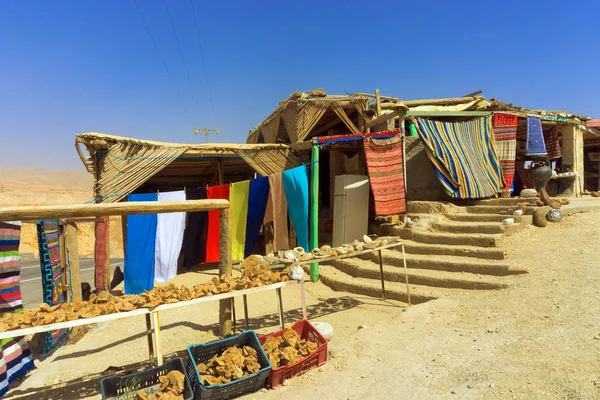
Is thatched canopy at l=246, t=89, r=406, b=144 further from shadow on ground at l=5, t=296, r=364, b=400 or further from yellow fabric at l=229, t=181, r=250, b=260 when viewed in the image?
shadow on ground at l=5, t=296, r=364, b=400

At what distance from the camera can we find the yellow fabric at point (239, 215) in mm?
6641

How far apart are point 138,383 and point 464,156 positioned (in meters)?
6.57

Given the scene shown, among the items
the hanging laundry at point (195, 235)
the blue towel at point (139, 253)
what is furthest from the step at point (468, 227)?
A: the blue towel at point (139, 253)

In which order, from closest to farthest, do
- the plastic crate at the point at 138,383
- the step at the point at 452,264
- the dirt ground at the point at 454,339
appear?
the dirt ground at the point at 454,339
the plastic crate at the point at 138,383
the step at the point at 452,264

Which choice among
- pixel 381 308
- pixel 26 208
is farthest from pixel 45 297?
pixel 381 308

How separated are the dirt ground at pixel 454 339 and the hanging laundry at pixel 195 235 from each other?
87.4 inches

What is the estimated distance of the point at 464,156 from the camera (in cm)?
688

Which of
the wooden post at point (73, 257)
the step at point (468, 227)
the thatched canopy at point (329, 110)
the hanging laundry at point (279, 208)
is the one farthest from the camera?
the thatched canopy at point (329, 110)

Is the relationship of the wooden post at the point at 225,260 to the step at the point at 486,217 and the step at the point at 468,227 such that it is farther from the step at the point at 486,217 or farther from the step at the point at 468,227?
the step at the point at 486,217

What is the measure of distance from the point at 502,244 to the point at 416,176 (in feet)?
8.32

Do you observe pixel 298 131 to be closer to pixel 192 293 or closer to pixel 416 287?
pixel 416 287

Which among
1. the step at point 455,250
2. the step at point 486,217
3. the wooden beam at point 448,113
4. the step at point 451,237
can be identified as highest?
the wooden beam at point 448,113

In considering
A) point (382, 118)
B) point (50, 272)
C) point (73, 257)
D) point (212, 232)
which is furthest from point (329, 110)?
point (50, 272)

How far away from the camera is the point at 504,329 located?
337cm
